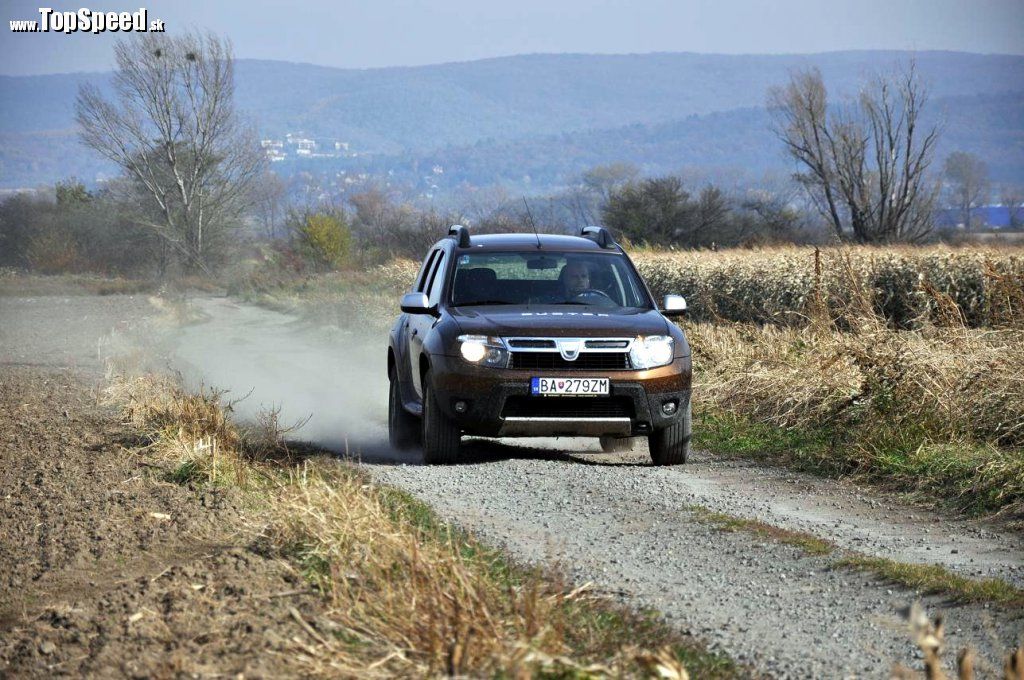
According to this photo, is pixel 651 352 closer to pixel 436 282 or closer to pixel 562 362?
pixel 562 362

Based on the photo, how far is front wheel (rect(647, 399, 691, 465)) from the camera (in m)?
10.5

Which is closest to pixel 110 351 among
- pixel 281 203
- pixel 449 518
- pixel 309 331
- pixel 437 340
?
pixel 309 331

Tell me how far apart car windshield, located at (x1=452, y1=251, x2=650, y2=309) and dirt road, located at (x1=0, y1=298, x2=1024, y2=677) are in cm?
133

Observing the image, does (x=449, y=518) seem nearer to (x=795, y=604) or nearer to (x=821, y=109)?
(x=795, y=604)

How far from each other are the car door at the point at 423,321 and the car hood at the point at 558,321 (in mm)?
414

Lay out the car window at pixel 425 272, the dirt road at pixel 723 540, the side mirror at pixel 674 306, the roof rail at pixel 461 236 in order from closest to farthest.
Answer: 1. the dirt road at pixel 723 540
2. the side mirror at pixel 674 306
3. the roof rail at pixel 461 236
4. the car window at pixel 425 272

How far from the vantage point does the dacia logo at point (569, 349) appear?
32.6ft

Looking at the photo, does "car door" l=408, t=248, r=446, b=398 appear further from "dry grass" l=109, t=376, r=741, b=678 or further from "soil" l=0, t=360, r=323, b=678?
"dry grass" l=109, t=376, r=741, b=678

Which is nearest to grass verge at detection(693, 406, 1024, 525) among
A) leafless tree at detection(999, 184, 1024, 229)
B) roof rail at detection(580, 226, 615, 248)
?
roof rail at detection(580, 226, 615, 248)

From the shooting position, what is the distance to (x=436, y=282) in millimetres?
11586

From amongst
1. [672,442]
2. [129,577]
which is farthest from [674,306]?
[129,577]

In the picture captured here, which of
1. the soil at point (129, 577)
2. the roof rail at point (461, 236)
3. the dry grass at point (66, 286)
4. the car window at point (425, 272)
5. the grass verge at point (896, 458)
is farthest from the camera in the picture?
the dry grass at point (66, 286)

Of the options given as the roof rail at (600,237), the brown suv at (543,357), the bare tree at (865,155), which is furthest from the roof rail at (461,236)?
the bare tree at (865,155)

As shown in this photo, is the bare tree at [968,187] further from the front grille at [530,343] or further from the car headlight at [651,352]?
the front grille at [530,343]
